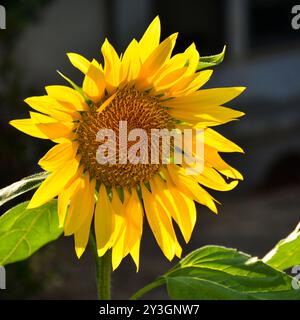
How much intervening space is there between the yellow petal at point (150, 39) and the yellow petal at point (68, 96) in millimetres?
81

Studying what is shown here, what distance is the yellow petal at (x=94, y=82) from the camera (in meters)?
0.84

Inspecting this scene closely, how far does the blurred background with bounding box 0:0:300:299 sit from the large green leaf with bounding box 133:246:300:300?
2661 millimetres

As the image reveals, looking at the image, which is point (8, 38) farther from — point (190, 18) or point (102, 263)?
point (102, 263)

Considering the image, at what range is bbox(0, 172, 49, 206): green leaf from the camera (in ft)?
2.90

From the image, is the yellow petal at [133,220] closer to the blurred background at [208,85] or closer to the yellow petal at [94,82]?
→ the yellow petal at [94,82]

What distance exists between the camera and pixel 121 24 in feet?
17.6

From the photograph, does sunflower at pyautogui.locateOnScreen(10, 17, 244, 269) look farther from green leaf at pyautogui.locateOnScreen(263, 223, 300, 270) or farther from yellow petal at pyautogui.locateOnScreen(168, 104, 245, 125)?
green leaf at pyautogui.locateOnScreen(263, 223, 300, 270)

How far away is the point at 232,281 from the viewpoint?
0.94 m

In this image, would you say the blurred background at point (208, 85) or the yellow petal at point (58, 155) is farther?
the blurred background at point (208, 85)

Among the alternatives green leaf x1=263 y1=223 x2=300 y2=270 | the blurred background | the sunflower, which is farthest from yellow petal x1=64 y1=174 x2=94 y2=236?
the blurred background

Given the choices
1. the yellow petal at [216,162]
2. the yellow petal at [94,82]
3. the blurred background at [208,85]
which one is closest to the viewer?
the yellow petal at [94,82]

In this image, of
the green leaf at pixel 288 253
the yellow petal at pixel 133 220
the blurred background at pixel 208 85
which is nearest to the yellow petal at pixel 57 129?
the yellow petal at pixel 133 220

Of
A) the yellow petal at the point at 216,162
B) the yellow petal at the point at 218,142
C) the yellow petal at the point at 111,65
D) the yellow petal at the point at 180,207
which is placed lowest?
the yellow petal at the point at 180,207

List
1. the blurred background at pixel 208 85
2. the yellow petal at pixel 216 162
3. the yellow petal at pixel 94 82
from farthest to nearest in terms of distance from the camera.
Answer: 1. the blurred background at pixel 208 85
2. the yellow petal at pixel 216 162
3. the yellow petal at pixel 94 82
